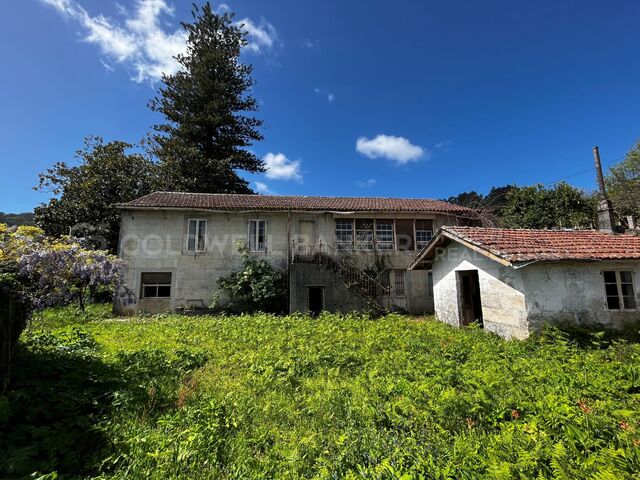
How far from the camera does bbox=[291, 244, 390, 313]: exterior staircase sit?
15820mm

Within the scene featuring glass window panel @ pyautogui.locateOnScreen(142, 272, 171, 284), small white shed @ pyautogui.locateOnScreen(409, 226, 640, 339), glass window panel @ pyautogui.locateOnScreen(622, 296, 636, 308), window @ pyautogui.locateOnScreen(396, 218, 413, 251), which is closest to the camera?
small white shed @ pyautogui.locateOnScreen(409, 226, 640, 339)

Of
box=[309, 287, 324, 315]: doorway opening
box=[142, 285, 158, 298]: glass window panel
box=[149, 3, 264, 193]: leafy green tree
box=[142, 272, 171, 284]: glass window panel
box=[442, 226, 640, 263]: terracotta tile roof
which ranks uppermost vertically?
box=[149, 3, 264, 193]: leafy green tree

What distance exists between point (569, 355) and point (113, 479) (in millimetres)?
8778

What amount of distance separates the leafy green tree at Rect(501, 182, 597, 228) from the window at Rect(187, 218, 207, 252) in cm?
2197

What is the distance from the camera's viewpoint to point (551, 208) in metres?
23.1

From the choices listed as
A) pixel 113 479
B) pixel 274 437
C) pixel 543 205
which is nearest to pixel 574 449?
pixel 274 437

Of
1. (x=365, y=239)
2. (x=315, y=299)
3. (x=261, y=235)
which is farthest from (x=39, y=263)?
(x=365, y=239)

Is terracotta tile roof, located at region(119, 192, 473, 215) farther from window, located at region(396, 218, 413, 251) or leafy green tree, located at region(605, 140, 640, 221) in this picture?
leafy green tree, located at region(605, 140, 640, 221)

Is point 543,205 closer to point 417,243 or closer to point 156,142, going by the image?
point 417,243

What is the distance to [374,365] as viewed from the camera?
6.59m

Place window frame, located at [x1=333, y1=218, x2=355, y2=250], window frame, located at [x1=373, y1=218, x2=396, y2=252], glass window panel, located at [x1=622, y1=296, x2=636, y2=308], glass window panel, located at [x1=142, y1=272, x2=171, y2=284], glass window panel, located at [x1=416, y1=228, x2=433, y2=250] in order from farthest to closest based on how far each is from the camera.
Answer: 1. glass window panel, located at [x1=416, y1=228, x2=433, y2=250]
2. window frame, located at [x1=373, y1=218, x2=396, y2=252]
3. window frame, located at [x1=333, y1=218, x2=355, y2=250]
4. glass window panel, located at [x1=142, y1=272, x2=171, y2=284]
5. glass window panel, located at [x1=622, y1=296, x2=636, y2=308]

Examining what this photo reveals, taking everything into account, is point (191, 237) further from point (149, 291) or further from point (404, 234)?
point (404, 234)

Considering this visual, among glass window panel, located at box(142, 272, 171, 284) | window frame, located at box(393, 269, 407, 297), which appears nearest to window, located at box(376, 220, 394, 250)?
window frame, located at box(393, 269, 407, 297)

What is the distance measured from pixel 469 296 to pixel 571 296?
3.76 meters
